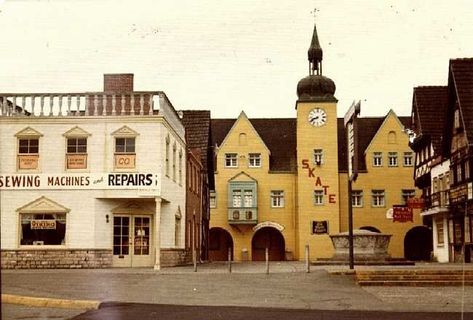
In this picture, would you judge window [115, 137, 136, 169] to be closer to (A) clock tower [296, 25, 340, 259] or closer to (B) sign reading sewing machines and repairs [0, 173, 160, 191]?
(B) sign reading sewing machines and repairs [0, 173, 160, 191]

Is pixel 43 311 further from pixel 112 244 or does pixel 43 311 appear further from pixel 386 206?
pixel 386 206

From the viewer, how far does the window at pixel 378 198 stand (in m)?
62.2

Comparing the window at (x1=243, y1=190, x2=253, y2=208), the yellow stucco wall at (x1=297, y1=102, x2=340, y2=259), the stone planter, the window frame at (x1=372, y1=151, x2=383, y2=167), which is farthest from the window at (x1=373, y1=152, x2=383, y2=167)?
the stone planter

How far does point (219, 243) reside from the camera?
63.8 meters

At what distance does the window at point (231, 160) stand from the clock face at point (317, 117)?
7273mm

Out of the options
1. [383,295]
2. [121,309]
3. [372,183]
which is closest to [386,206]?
[372,183]

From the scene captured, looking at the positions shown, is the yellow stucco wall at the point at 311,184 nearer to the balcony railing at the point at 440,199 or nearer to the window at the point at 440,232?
the window at the point at 440,232

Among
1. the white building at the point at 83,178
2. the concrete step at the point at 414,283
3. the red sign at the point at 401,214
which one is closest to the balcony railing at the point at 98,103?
the white building at the point at 83,178

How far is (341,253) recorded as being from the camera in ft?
107

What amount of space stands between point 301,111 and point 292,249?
36.9ft

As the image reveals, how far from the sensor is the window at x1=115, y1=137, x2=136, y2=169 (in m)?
28.7

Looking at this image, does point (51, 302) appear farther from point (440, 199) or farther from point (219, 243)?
point (219, 243)

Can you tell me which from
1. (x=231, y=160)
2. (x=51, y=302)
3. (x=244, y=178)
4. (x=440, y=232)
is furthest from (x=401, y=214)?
(x=51, y=302)

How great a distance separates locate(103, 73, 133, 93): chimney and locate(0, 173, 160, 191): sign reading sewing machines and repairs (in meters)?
5.84
